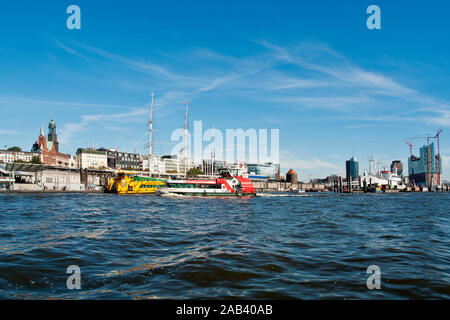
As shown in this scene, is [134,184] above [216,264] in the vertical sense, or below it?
below

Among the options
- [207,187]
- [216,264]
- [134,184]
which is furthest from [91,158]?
[216,264]

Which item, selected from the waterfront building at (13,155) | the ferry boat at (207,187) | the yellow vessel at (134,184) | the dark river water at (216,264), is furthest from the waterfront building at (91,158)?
the dark river water at (216,264)

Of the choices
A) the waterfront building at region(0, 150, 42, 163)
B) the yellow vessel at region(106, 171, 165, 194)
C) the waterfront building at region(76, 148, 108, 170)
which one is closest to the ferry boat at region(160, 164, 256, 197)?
the yellow vessel at region(106, 171, 165, 194)

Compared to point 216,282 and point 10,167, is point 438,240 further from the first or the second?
point 10,167

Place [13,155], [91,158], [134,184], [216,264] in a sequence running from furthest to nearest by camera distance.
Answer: [91,158]
[13,155]
[134,184]
[216,264]

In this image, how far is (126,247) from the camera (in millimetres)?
10883

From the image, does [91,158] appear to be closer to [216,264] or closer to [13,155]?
[13,155]

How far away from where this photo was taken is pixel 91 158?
624 ft

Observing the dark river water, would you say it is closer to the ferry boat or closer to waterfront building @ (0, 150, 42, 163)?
the ferry boat

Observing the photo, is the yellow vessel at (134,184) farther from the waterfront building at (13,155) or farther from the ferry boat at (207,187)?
the waterfront building at (13,155)

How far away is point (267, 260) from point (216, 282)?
2.64 metres

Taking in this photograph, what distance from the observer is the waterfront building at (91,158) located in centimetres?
18838
